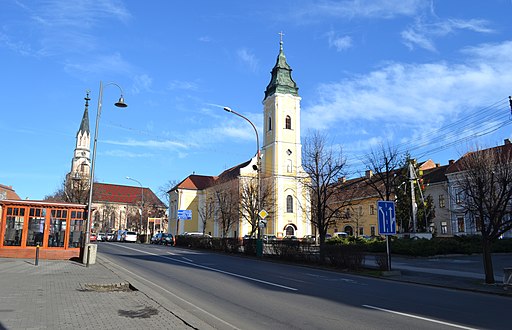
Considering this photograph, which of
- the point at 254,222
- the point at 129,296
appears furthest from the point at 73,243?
the point at 254,222

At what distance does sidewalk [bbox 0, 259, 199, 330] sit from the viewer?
7687 millimetres

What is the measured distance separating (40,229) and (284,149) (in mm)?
56067

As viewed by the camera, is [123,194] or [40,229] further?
[123,194]

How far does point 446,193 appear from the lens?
200 feet

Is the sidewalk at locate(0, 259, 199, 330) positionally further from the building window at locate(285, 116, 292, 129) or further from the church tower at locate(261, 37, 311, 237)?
the building window at locate(285, 116, 292, 129)

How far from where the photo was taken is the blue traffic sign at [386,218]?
66.2 feet

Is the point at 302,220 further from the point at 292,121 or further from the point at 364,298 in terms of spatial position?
the point at 364,298

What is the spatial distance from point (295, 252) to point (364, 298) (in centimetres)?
1456

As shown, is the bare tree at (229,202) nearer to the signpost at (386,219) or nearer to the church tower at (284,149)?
the church tower at (284,149)

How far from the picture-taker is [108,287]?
42.0 feet

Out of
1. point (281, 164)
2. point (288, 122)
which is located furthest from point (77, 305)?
point (288, 122)

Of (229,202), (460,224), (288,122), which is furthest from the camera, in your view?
(288,122)

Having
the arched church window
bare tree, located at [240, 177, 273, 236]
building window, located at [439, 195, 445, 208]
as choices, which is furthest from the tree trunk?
the arched church window

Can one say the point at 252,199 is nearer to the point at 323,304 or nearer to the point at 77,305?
the point at 323,304
